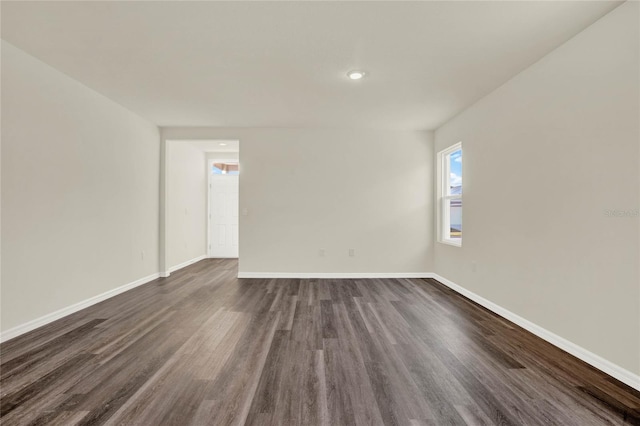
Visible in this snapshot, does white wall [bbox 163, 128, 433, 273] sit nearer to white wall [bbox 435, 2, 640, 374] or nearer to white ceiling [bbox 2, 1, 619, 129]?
white ceiling [bbox 2, 1, 619, 129]

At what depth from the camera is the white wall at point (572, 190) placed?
1.89m

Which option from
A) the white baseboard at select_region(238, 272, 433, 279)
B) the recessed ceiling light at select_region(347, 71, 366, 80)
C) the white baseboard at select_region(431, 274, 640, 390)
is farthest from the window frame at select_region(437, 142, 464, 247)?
the recessed ceiling light at select_region(347, 71, 366, 80)

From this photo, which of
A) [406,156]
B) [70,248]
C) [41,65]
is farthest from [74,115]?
[406,156]

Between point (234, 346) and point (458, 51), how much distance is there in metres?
3.12

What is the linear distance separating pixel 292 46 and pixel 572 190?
253 centimetres

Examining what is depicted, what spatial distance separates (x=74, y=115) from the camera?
3.11 metres

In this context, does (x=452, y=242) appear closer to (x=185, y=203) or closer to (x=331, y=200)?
(x=331, y=200)

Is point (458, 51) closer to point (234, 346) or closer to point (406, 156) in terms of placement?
point (406, 156)

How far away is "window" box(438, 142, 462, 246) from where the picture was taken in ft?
14.3

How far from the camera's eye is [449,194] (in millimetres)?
4641

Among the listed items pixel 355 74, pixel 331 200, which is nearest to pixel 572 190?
pixel 355 74

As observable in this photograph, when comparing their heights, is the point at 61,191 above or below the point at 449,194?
below

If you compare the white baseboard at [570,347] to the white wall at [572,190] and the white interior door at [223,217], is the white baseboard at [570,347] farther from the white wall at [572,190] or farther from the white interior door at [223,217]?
the white interior door at [223,217]

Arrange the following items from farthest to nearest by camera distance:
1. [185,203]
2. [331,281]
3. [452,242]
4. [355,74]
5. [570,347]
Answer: [185,203]
[331,281]
[452,242]
[355,74]
[570,347]
